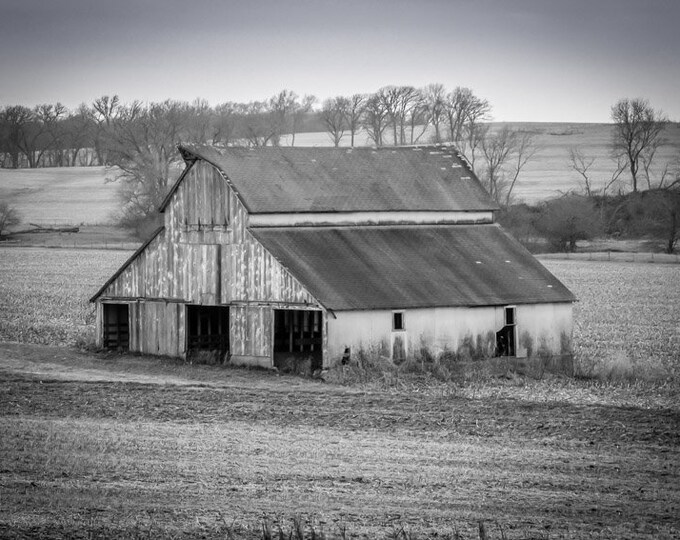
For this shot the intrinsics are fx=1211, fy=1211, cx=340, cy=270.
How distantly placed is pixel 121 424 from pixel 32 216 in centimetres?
7633

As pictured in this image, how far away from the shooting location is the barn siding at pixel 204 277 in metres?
29.8

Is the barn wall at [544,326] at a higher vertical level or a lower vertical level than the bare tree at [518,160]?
lower

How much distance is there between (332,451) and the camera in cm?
1911

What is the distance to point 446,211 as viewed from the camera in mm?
33750

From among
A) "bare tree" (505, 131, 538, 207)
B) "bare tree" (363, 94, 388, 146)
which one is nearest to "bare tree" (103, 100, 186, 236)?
"bare tree" (363, 94, 388, 146)

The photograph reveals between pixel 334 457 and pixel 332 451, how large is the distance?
52 cm

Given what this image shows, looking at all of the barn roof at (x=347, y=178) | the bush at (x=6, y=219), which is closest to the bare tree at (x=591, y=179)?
the bush at (x=6, y=219)

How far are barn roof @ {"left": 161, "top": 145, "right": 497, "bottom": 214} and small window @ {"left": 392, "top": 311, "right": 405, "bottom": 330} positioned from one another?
4.06m

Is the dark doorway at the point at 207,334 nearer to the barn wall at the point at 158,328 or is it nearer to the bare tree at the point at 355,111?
the barn wall at the point at 158,328

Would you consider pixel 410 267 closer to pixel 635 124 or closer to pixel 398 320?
pixel 398 320

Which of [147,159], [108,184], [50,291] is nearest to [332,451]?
[50,291]

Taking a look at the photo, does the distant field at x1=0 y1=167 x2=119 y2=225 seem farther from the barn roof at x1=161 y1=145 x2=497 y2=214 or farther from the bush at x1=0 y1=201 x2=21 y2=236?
the barn roof at x1=161 y1=145 x2=497 y2=214

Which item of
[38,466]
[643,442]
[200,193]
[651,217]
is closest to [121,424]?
[38,466]

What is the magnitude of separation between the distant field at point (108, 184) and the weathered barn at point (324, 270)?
57491 millimetres
